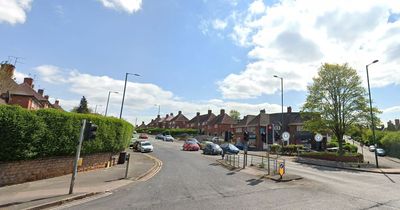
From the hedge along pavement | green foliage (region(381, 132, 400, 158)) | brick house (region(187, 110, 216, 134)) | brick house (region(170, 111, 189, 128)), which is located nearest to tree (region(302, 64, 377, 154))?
green foliage (region(381, 132, 400, 158))

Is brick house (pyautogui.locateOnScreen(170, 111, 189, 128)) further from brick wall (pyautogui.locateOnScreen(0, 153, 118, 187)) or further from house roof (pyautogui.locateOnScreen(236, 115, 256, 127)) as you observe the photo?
brick wall (pyautogui.locateOnScreen(0, 153, 118, 187))

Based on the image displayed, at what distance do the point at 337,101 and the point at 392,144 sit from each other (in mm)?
24063

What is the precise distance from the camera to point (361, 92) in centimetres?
3694

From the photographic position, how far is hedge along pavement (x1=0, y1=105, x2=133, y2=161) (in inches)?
550

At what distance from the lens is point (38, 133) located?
51.1ft

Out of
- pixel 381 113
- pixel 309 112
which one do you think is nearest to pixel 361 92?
pixel 381 113

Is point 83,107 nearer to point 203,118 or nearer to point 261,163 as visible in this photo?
point 261,163

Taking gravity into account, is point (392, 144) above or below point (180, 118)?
below

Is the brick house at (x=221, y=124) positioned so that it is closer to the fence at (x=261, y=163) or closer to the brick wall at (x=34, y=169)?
the fence at (x=261, y=163)

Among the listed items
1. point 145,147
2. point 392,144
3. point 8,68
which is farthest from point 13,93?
point 392,144

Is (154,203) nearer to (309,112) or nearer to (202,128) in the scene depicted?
(309,112)

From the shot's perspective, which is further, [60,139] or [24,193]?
[60,139]

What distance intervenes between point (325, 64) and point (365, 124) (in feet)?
29.7

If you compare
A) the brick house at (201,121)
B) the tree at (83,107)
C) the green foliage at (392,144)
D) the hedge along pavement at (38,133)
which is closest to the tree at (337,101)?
the green foliage at (392,144)
